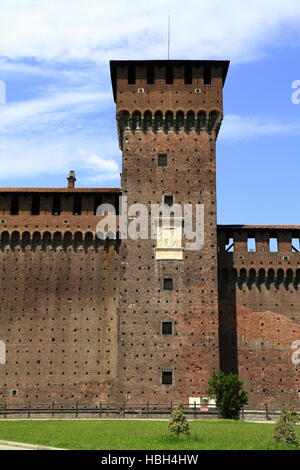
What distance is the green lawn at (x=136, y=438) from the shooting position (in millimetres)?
16297

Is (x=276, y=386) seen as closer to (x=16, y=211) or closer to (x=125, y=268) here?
(x=125, y=268)

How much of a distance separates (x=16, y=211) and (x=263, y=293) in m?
13.9

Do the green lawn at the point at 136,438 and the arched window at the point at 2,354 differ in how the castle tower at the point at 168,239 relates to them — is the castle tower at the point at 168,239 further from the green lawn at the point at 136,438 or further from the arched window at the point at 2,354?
the green lawn at the point at 136,438

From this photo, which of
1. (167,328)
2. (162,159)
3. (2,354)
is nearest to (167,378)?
(167,328)

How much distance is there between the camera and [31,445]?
51.9 ft

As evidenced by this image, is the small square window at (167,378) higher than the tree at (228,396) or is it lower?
higher

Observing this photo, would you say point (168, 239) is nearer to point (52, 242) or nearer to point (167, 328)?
point (167, 328)

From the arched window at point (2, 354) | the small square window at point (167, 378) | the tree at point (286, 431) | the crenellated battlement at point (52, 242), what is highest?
the crenellated battlement at point (52, 242)

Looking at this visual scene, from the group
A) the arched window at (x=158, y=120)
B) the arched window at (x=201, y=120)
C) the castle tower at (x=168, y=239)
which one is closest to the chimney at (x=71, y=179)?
the castle tower at (x=168, y=239)

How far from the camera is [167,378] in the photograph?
31.1 m

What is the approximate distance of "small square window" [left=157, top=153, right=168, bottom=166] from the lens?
3375cm

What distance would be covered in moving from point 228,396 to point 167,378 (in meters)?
3.75

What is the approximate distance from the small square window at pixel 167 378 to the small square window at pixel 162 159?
34.9ft

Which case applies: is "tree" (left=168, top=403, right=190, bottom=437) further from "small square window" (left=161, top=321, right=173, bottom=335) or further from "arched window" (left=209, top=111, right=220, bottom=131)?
"arched window" (left=209, top=111, right=220, bottom=131)
